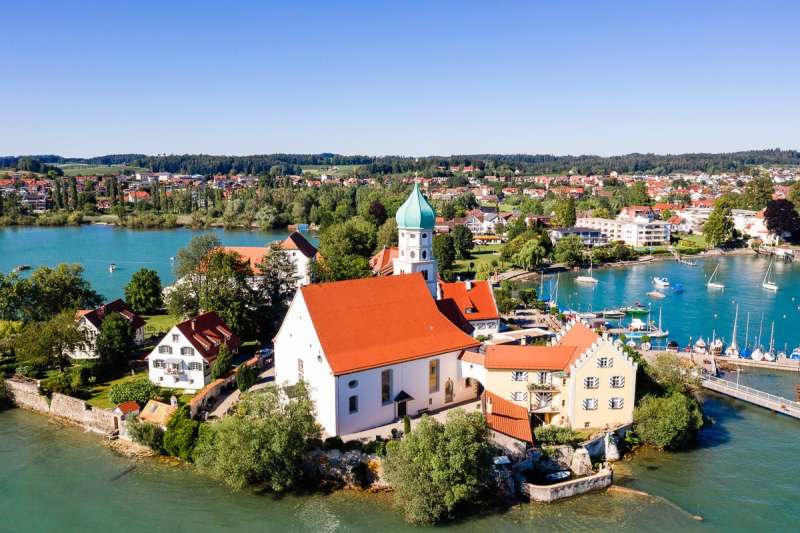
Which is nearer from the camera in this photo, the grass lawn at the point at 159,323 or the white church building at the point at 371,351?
the white church building at the point at 371,351

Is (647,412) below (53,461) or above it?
above

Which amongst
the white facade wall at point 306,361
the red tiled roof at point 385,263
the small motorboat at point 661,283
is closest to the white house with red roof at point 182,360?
the white facade wall at point 306,361

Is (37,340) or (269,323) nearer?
(37,340)

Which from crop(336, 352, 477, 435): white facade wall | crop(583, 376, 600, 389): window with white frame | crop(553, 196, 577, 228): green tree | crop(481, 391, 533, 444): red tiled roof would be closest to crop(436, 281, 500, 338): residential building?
crop(336, 352, 477, 435): white facade wall

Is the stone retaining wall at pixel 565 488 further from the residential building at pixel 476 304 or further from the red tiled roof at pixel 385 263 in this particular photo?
the red tiled roof at pixel 385 263

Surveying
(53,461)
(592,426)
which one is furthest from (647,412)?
(53,461)

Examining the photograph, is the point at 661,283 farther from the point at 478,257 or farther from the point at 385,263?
the point at 385,263

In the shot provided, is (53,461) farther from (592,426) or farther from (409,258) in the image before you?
(592,426)
